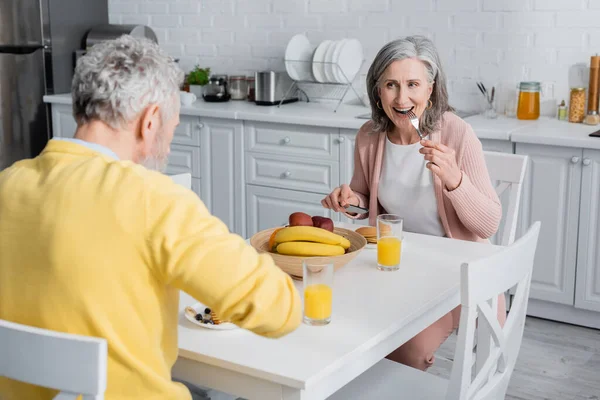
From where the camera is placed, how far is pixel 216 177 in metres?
4.10

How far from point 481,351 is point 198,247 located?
0.91 m

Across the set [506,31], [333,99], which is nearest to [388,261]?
[506,31]

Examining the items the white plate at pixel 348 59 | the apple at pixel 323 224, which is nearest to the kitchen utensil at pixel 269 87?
the white plate at pixel 348 59

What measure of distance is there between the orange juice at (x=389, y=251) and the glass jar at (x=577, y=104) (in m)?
1.89

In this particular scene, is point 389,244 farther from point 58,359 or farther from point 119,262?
point 58,359

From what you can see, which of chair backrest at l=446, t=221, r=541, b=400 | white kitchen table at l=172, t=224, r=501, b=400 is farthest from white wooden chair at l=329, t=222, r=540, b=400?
white kitchen table at l=172, t=224, r=501, b=400

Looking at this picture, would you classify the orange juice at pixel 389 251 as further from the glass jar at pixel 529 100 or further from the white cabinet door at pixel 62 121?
the white cabinet door at pixel 62 121

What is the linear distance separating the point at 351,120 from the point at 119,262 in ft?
7.96

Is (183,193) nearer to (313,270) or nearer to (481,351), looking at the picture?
(313,270)

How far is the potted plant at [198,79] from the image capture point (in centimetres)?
448

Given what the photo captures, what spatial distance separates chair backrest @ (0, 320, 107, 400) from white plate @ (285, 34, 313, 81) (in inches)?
121

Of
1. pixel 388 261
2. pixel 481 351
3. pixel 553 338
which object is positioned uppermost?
pixel 388 261

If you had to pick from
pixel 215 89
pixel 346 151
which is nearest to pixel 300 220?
pixel 346 151

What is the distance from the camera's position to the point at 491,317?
1.56 metres
